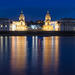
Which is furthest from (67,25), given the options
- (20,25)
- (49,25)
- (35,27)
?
(20,25)

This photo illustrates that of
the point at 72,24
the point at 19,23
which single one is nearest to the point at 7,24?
the point at 19,23

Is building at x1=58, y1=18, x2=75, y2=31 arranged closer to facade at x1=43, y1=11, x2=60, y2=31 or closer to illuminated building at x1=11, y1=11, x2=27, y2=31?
facade at x1=43, y1=11, x2=60, y2=31

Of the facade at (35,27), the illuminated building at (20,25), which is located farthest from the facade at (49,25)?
the illuminated building at (20,25)

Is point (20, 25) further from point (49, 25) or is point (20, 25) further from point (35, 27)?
point (49, 25)

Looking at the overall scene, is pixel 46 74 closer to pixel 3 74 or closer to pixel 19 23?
pixel 3 74

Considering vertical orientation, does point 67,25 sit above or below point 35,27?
above

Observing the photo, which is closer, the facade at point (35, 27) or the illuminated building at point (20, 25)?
the illuminated building at point (20, 25)

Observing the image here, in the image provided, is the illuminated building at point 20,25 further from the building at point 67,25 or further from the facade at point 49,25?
the building at point 67,25

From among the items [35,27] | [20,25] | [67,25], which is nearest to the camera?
[67,25]

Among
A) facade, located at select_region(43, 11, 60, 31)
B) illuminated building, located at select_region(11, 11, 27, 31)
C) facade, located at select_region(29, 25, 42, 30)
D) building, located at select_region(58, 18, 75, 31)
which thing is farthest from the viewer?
facade, located at select_region(29, 25, 42, 30)

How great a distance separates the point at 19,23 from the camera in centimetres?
11956

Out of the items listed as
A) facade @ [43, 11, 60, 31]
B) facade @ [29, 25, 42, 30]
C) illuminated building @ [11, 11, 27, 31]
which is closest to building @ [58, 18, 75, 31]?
facade @ [43, 11, 60, 31]

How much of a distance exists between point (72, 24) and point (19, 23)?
86.3 ft

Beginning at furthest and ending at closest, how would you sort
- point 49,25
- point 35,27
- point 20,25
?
point 35,27 → point 20,25 → point 49,25
